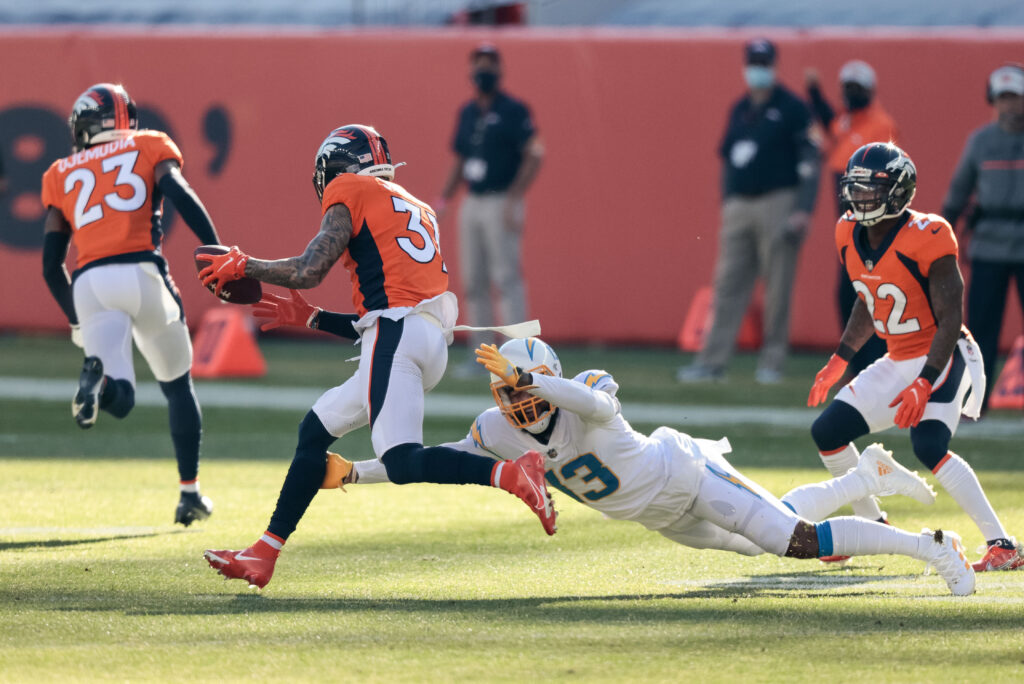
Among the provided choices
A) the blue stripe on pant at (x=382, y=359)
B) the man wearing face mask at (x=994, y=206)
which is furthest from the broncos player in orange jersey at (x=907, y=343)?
the man wearing face mask at (x=994, y=206)

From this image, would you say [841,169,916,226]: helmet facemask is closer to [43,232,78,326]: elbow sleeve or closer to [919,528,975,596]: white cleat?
[919,528,975,596]: white cleat

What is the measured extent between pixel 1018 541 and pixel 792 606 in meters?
1.38

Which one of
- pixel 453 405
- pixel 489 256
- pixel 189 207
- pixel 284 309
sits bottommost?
pixel 453 405

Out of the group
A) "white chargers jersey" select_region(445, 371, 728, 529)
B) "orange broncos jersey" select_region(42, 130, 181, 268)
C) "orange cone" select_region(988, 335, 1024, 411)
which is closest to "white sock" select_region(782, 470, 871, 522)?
"white chargers jersey" select_region(445, 371, 728, 529)

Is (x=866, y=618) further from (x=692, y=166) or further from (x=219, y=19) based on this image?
(x=219, y=19)

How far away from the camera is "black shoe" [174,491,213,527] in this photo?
7246 mm

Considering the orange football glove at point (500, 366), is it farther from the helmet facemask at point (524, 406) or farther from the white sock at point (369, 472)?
the white sock at point (369, 472)

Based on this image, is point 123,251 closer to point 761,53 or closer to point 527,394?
point 527,394

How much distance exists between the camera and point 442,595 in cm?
559

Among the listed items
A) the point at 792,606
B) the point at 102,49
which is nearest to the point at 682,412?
the point at 792,606

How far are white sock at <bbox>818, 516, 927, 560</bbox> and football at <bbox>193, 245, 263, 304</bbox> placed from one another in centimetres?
212

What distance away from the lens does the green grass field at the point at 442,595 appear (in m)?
4.53

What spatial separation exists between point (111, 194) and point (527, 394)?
2.68 m

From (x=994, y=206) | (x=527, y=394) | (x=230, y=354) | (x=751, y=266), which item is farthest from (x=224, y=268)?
(x=230, y=354)
